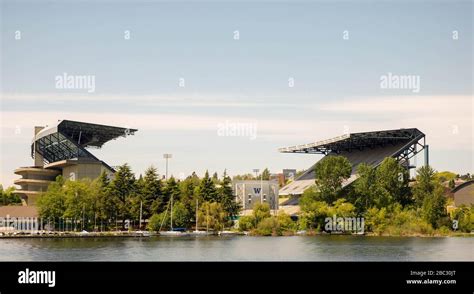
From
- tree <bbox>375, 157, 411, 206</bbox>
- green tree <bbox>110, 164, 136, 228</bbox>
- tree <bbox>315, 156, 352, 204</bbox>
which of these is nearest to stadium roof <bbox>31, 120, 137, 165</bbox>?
green tree <bbox>110, 164, 136, 228</bbox>

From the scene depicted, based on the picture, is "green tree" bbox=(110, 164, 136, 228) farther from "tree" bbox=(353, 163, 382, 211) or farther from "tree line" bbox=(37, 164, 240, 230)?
"tree" bbox=(353, 163, 382, 211)

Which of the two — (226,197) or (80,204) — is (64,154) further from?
(226,197)

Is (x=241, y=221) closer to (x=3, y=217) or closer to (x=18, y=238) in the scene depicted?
(x=18, y=238)

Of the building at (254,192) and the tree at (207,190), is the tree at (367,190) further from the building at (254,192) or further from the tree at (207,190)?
the building at (254,192)

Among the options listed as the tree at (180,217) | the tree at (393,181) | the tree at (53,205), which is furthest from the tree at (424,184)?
the tree at (53,205)
